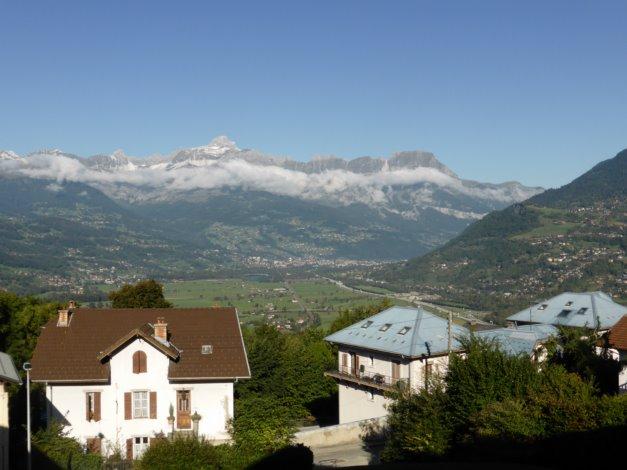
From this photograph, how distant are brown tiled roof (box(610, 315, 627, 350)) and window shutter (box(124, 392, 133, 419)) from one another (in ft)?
76.9

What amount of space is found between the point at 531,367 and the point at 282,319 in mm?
124721

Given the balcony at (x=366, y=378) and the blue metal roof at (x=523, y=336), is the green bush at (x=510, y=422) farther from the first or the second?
the blue metal roof at (x=523, y=336)

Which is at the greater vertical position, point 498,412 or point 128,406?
point 498,412

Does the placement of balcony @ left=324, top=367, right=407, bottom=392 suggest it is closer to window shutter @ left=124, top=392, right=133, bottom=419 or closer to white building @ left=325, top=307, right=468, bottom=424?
white building @ left=325, top=307, right=468, bottom=424

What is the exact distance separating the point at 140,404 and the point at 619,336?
2385cm

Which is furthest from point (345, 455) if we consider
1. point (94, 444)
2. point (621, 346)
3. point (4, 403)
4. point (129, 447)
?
point (4, 403)

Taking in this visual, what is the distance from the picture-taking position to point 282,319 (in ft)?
492

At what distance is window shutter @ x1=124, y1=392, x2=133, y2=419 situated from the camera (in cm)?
3356

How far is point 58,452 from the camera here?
2898cm

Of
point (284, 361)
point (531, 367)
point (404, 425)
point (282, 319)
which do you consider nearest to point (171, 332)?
point (284, 361)

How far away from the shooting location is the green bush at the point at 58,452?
92.1ft

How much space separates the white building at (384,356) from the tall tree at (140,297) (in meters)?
17.7

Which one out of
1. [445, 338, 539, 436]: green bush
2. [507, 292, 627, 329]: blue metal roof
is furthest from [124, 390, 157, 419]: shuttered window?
[507, 292, 627, 329]: blue metal roof

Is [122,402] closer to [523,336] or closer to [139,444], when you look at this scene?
[139,444]
